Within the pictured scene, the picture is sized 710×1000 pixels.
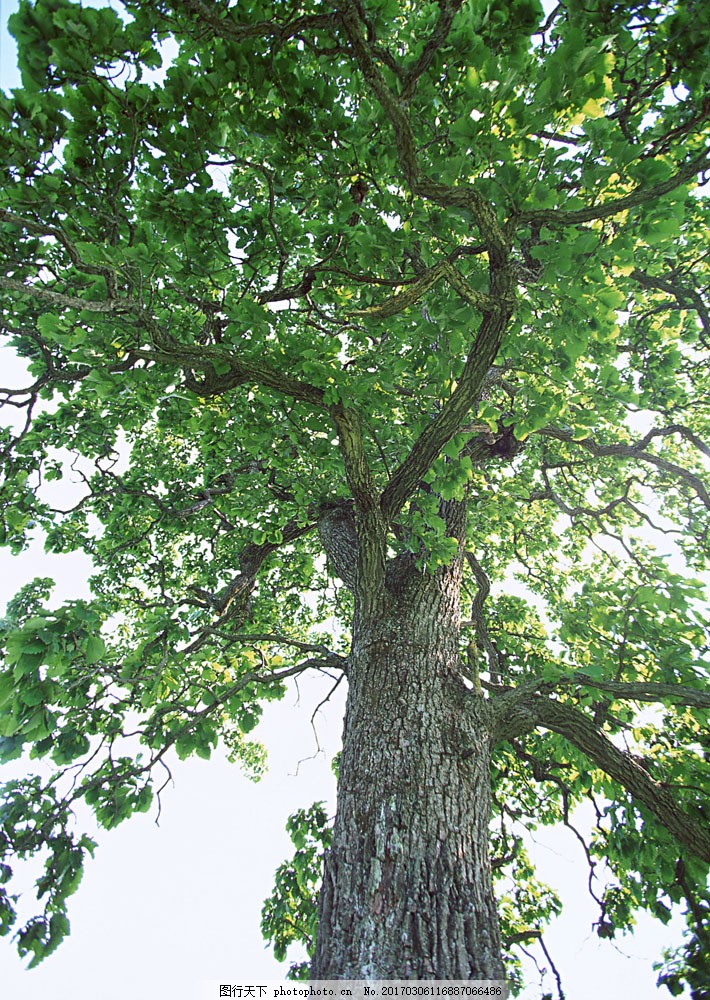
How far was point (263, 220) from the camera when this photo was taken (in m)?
3.59

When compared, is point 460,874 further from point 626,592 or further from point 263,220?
point 263,220

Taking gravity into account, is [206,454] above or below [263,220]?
above

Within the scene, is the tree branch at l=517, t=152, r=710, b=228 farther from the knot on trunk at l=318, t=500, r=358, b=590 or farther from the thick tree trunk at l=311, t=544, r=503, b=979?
the knot on trunk at l=318, t=500, r=358, b=590

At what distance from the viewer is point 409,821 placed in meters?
2.97

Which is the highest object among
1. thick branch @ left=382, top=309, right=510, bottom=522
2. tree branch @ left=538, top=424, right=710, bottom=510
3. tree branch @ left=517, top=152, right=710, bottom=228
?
tree branch @ left=538, top=424, right=710, bottom=510

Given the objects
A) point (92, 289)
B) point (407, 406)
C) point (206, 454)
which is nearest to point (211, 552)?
point (206, 454)

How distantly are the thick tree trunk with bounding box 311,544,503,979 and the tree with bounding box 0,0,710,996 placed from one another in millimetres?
20

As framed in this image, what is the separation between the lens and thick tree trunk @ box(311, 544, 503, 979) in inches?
97.1

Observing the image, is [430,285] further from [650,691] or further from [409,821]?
[409,821]

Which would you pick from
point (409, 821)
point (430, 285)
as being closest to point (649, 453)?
point (430, 285)

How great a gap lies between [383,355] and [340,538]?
221 centimetres

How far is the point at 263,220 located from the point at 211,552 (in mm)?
5728

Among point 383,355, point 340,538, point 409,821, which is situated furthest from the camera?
point 340,538

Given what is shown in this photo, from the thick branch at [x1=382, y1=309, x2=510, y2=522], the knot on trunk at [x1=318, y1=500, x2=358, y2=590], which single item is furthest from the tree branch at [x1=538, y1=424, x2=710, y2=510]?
the thick branch at [x1=382, y1=309, x2=510, y2=522]
